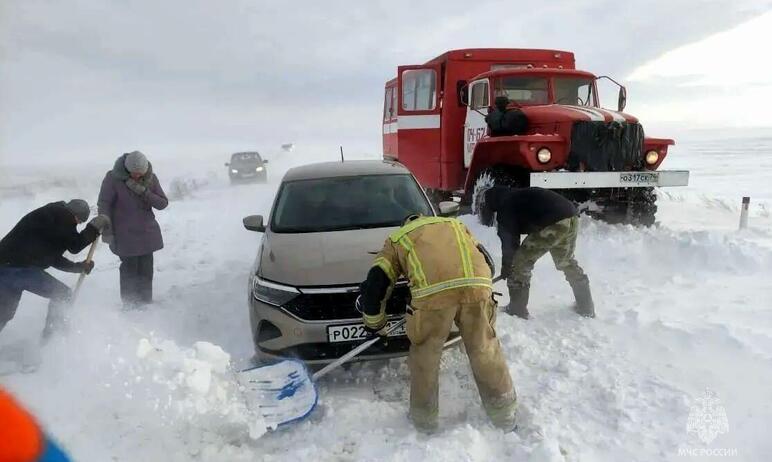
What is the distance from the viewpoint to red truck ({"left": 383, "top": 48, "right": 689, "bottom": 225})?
6.55 metres

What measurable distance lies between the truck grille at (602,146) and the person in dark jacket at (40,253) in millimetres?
5468

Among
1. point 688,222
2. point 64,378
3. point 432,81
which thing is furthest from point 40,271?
point 688,222

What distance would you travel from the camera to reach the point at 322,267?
349 centimetres

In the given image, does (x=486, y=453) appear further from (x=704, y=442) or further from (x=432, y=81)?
(x=432, y=81)

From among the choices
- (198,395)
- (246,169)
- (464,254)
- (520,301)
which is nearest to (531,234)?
(520,301)

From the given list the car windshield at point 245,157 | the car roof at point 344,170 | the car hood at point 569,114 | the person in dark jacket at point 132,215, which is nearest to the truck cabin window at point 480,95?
the car hood at point 569,114

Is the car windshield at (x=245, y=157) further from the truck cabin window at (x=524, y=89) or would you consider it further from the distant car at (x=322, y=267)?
the distant car at (x=322, y=267)

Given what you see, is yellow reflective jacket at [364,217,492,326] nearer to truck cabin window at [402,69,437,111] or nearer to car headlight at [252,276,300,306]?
car headlight at [252,276,300,306]

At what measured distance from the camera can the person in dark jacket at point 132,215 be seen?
4828mm

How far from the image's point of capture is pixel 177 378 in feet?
9.55

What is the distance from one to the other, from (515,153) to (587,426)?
4.60 metres

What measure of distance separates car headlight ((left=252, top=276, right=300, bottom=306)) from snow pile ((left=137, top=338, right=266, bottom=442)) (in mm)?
546

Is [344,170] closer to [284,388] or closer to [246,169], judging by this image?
[284,388]

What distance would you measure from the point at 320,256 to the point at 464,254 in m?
1.23
